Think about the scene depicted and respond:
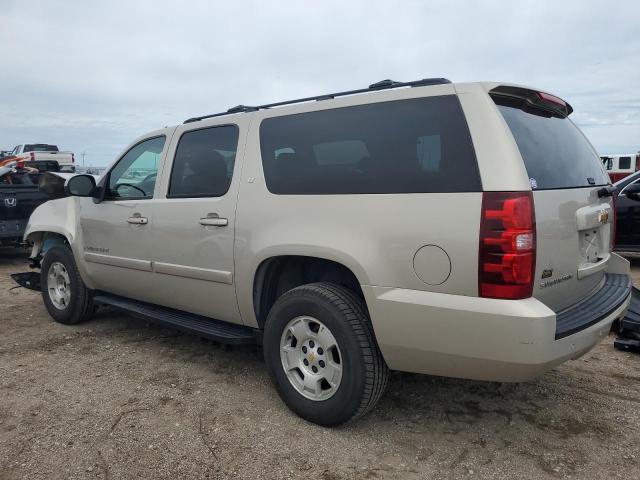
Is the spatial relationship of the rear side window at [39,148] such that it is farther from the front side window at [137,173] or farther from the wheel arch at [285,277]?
the wheel arch at [285,277]

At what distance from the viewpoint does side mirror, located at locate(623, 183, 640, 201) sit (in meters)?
7.37

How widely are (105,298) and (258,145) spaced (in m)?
2.21

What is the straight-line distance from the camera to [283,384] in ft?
10.1

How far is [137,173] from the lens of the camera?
4.34m

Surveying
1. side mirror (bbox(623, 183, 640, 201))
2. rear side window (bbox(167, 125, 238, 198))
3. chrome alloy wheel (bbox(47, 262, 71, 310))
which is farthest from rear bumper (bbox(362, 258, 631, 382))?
side mirror (bbox(623, 183, 640, 201))

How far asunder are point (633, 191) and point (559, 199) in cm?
591

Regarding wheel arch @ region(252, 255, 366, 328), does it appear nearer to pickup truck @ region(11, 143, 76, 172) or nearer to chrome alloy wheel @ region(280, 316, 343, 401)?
chrome alloy wheel @ region(280, 316, 343, 401)

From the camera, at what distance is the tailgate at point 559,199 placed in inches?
95.9

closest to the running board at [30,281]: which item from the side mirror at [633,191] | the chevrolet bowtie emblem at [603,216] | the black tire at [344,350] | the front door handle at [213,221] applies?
the front door handle at [213,221]

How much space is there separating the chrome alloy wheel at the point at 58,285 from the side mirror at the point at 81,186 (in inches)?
37.1

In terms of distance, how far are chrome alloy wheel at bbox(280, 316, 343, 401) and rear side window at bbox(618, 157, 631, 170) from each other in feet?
82.8

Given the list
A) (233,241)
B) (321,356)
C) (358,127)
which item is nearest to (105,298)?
(233,241)

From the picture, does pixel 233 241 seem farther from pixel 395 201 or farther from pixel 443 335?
pixel 443 335

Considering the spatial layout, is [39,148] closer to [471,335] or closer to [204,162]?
[204,162]
